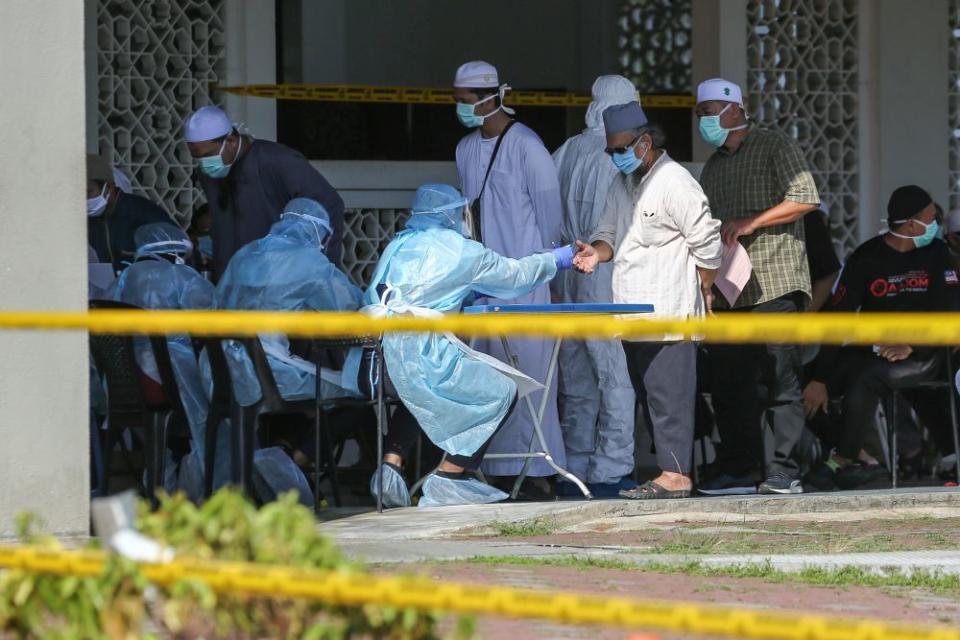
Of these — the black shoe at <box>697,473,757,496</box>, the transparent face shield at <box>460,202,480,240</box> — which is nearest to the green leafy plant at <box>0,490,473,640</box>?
the transparent face shield at <box>460,202,480,240</box>

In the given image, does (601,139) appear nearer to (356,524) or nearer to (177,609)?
(356,524)

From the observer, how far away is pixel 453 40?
39.0 feet

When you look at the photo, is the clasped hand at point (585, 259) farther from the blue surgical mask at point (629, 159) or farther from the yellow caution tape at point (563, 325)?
the yellow caution tape at point (563, 325)

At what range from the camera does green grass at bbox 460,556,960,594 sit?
5.68 metres

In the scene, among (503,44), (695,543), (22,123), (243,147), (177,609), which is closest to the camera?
(177,609)

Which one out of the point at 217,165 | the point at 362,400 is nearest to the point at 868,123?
the point at 217,165

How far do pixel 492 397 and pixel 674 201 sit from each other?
1.12m

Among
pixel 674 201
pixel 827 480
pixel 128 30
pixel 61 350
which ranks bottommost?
pixel 827 480

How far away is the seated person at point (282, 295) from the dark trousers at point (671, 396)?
1.25m

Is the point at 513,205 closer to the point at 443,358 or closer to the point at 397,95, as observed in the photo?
the point at 443,358

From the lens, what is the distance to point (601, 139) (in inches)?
341

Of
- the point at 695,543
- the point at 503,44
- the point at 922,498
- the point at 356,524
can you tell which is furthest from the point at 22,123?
the point at 503,44

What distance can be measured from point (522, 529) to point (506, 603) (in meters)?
4.29

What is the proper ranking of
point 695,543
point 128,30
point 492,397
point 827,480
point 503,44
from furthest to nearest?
1. point 503,44
2. point 128,30
3. point 827,480
4. point 492,397
5. point 695,543
